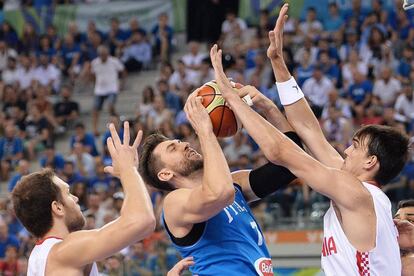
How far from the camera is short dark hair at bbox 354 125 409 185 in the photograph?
5.64 metres

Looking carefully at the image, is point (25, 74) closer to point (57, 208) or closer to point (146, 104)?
point (146, 104)

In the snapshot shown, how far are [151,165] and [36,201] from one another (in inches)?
33.8

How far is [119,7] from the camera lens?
23.1 meters

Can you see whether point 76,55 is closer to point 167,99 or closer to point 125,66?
point 125,66

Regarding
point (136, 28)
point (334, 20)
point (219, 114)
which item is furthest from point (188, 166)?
point (136, 28)

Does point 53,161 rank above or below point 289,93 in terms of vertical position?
below

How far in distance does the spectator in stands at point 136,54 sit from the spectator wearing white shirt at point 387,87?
6.96 meters

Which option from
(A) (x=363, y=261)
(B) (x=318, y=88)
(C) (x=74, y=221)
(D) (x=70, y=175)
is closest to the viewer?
(A) (x=363, y=261)

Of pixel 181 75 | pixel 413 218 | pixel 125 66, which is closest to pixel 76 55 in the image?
pixel 125 66

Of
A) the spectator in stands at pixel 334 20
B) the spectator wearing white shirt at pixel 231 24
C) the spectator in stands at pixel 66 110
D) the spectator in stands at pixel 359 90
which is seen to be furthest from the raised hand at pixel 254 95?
the spectator in stands at pixel 66 110

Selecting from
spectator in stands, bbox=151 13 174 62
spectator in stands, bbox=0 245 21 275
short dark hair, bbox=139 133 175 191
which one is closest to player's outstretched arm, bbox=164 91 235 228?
short dark hair, bbox=139 133 175 191

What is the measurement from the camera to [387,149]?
5.65 m

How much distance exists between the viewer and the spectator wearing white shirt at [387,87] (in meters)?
15.7

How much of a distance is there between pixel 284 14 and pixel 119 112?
47.8 feet
